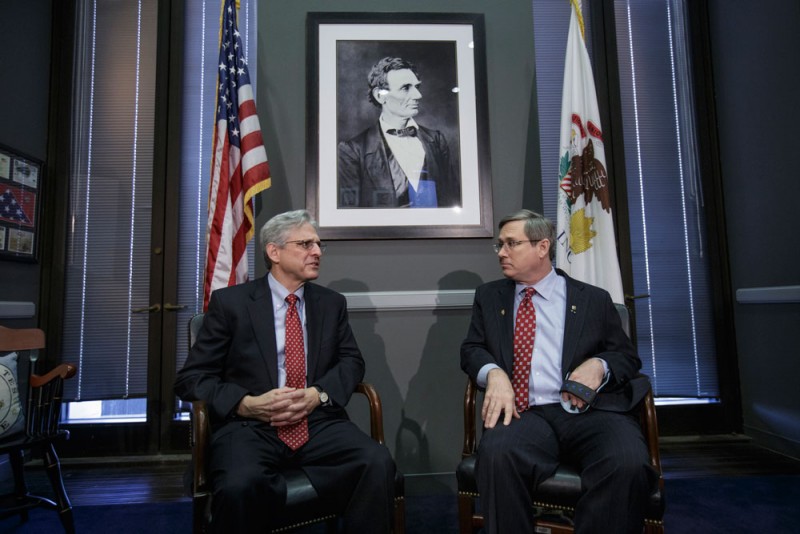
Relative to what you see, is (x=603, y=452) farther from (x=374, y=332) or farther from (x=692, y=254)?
(x=692, y=254)

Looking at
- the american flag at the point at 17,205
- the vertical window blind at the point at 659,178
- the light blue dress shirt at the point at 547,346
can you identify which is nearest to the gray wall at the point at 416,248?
the vertical window blind at the point at 659,178

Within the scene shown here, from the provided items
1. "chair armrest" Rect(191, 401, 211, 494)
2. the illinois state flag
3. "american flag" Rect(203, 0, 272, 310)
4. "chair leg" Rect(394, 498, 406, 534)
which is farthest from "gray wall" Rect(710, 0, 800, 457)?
"chair armrest" Rect(191, 401, 211, 494)

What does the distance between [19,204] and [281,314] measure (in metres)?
2.19

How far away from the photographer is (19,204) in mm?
2900

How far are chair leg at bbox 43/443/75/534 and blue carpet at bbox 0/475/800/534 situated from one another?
19 centimetres

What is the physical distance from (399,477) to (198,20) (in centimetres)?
328

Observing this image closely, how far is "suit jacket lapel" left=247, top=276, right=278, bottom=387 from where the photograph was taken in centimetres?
178

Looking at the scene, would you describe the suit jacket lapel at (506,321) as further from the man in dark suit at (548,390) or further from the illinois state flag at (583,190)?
the illinois state flag at (583,190)

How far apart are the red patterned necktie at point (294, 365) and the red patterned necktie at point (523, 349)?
81 cm

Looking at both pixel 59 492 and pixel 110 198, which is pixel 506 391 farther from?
pixel 110 198

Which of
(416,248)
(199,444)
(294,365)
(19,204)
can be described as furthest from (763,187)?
(19,204)

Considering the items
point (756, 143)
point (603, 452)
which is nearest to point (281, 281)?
point (603, 452)

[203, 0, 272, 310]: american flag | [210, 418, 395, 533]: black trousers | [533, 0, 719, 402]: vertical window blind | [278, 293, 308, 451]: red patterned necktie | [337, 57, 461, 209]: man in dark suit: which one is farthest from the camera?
[533, 0, 719, 402]: vertical window blind

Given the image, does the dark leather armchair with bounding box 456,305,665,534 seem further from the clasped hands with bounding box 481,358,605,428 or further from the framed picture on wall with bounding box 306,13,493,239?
the framed picture on wall with bounding box 306,13,493,239
